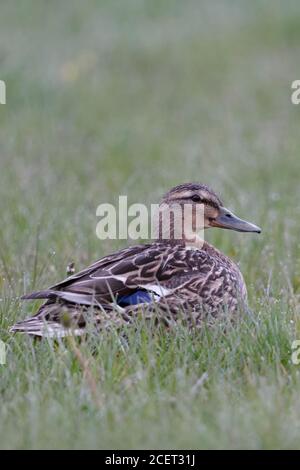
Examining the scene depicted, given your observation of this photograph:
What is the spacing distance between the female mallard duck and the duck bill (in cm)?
7

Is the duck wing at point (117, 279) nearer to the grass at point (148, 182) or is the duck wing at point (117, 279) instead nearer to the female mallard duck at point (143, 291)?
the female mallard duck at point (143, 291)

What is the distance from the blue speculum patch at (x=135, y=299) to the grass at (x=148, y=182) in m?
0.28

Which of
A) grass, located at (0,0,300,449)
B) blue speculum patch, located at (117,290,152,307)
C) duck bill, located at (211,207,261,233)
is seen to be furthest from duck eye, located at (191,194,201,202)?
blue speculum patch, located at (117,290,152,307)

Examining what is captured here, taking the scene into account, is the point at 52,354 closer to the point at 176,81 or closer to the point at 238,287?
the point at 238,287

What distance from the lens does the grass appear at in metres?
3.83

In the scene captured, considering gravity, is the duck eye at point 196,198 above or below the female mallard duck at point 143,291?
above

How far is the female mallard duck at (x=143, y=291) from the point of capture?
477 centimetres

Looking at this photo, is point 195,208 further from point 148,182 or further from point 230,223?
point 148,182

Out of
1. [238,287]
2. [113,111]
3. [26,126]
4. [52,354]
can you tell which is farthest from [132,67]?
[52,354]

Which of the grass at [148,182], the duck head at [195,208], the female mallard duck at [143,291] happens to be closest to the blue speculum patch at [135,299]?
the female mallard duck at [143,291]

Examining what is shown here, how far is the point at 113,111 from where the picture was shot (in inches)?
464

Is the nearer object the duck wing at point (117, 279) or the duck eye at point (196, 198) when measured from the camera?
the duck wing at point (117, 279)

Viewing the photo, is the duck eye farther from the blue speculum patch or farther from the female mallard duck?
the blue speculum patch

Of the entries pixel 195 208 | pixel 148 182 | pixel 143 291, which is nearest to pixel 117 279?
pixel 143 291
